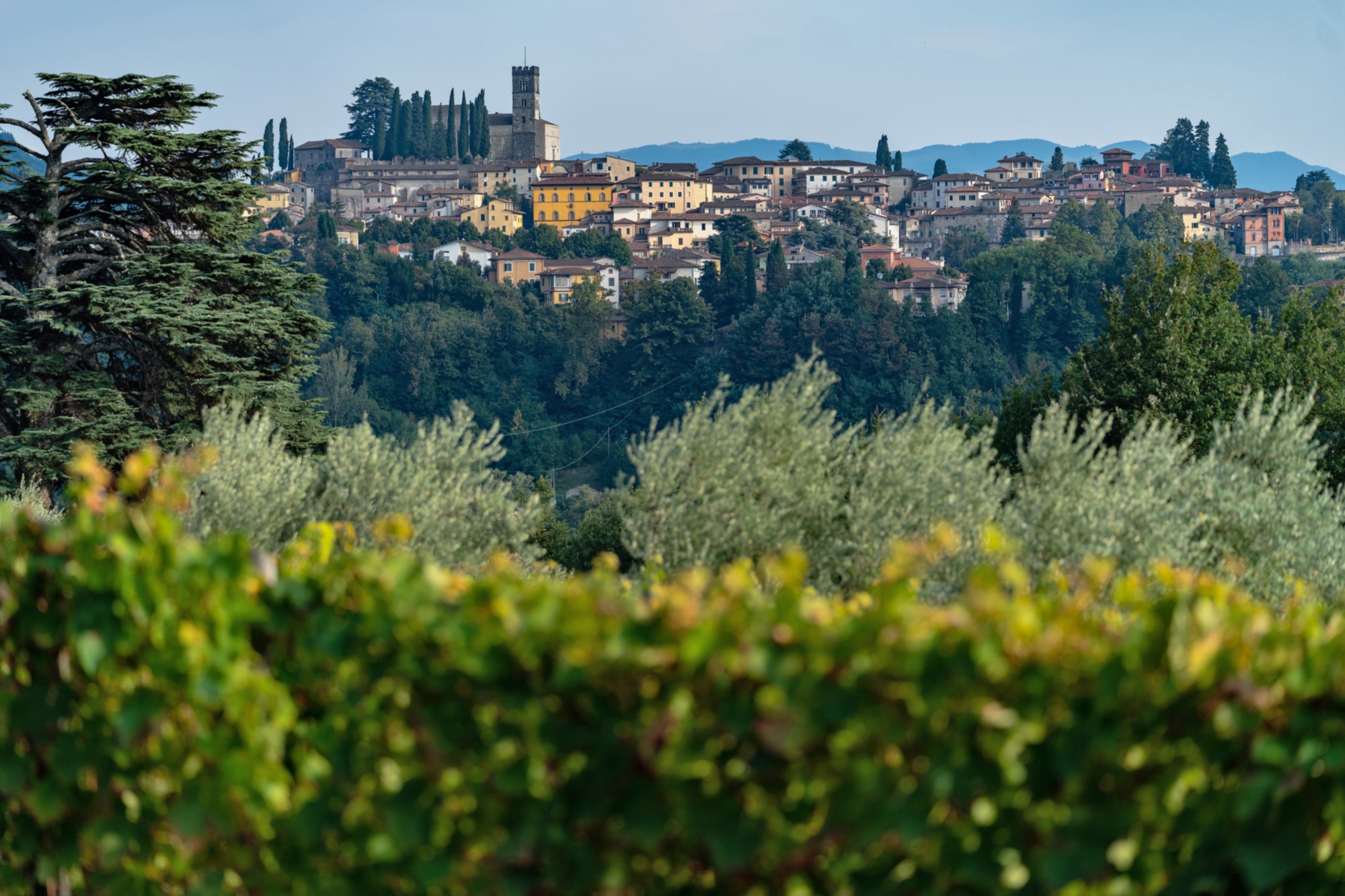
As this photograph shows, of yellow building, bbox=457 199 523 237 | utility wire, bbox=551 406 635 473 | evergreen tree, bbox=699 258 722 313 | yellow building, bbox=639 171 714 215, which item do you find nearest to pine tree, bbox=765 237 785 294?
evergreen tree, bbox=699 258 722 313

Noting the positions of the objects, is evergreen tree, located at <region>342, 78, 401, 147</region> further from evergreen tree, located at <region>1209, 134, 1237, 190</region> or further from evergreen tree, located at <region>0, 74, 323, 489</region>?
evergreen tree, located at <region>0, 74, 323, 489</region>

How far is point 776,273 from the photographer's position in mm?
85312

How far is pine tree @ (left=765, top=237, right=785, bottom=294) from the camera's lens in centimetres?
8500

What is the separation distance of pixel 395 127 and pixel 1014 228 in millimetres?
64440

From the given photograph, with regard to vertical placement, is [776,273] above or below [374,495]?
above

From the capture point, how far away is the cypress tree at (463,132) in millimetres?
124500

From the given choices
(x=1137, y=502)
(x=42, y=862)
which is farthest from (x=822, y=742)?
(x=1137, y=502)

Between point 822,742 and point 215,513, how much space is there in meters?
6.93

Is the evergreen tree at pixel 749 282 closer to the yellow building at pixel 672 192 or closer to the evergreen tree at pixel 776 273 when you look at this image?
the evergreen tree at pixel 776 273

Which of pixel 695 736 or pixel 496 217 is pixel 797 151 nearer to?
pixel 496 217

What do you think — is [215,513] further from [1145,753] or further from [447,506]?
[1145,753]

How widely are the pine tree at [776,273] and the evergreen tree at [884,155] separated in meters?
37.4

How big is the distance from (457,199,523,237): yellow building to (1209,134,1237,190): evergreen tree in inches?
2833

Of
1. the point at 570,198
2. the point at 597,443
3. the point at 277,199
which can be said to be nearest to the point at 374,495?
the point at 597,443
